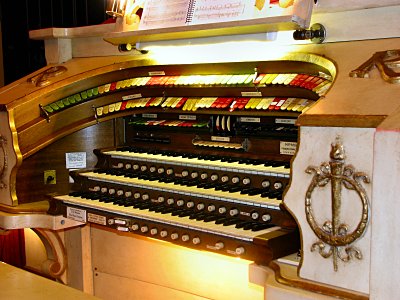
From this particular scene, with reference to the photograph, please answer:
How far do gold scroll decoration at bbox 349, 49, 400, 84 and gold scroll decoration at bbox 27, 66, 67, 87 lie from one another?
2056mm

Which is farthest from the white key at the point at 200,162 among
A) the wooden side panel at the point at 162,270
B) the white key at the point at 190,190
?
the wooden side panel at the point at 162,270

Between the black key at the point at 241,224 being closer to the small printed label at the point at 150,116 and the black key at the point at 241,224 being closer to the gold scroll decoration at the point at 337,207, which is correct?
the gold scroll decoration at the point at 337,207

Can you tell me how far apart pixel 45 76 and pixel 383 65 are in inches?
88.0

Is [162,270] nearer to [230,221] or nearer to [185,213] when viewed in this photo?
[185,213]

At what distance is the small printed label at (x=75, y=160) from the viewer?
3537 millimetres

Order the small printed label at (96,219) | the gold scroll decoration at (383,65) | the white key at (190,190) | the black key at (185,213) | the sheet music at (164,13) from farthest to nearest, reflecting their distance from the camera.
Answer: the small printed label at (96,219) < the sheet music at (164,13) < the black key at (185,213) < the white key at (190,190) < the gold scroll decoration at (383,65)

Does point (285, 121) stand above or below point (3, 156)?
above

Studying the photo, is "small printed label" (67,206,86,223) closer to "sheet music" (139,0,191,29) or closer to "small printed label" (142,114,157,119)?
"small printed label" (142,114,157,119)

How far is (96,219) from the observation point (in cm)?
303

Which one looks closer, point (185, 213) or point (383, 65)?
point (383, 65)

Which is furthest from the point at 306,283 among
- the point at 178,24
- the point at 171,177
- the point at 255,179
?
the point at 178,24

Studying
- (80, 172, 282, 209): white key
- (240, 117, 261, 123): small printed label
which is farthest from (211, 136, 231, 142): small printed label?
(80, 172, 282, 209): white key

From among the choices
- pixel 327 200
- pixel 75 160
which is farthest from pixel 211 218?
pixel 75 160

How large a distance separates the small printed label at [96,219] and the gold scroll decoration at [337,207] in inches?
55.2
